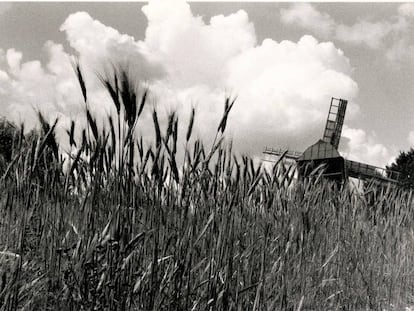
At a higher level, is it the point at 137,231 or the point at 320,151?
the point at 320,151

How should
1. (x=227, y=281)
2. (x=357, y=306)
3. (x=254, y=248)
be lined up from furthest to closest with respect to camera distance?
(x=357, y=306) < (x=254, y=248) < (x=227, y=281)

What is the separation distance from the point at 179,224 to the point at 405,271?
3.01 meters

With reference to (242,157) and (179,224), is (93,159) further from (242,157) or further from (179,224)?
(242,157)

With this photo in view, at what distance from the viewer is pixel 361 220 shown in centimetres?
418

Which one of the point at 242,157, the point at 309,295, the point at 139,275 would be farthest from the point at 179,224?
the point at 309,295

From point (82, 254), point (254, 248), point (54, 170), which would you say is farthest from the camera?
point (254, 248)

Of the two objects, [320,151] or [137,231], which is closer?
[137,231]

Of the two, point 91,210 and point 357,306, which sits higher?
point 91,210

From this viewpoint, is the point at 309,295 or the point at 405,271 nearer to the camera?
the point at 309,295

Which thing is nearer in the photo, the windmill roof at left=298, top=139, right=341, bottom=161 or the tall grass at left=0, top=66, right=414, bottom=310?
the tall grass at left=0, top=66, right=414, bottom=310

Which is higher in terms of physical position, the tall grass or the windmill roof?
the windmill roof

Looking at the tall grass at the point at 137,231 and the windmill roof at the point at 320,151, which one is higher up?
the windmill roof at the point at 320,151

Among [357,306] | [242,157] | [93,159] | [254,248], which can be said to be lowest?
[357,306]

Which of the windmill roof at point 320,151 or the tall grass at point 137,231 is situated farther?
the windmill roof at point 320,151
